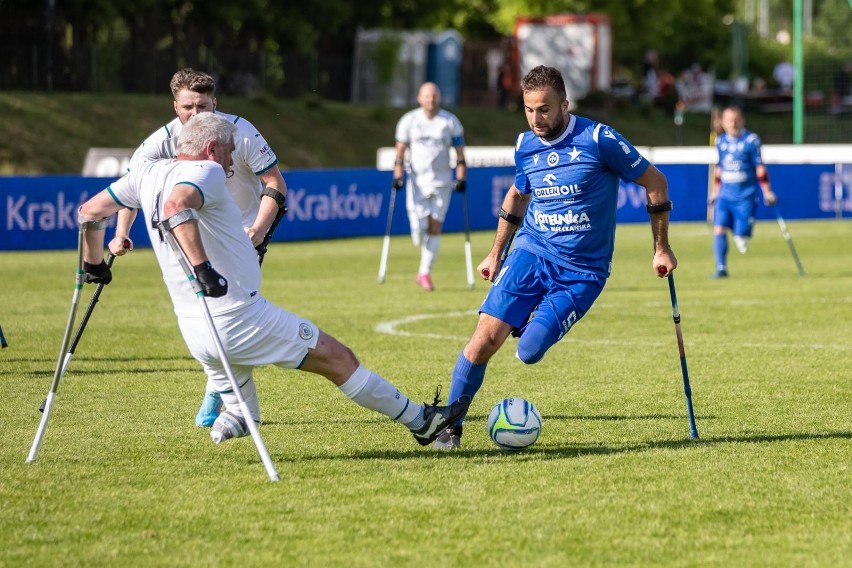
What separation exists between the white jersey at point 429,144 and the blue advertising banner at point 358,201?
647 centimetres

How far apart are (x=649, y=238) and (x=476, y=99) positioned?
29.6 meters

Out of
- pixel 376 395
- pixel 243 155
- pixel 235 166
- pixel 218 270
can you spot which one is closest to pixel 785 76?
pixel 235 166

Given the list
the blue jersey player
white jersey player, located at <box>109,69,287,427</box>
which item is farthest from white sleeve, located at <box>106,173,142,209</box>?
the blue jersey player

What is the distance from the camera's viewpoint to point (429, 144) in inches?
705

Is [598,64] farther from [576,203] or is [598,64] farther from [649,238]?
[576,203]

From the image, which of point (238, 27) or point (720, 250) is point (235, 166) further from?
point (238, 27)

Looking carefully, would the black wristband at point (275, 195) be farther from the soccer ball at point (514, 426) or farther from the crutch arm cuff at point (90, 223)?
the soccer ball at point (514, 426)

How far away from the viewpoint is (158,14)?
4159 cm

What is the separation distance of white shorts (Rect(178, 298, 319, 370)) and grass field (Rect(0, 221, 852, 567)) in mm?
600

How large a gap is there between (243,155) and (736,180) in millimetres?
11815

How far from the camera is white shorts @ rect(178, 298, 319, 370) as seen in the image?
711 cm

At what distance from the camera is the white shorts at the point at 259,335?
7109 mm

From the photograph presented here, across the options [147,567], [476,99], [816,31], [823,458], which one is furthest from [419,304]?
[816,31]

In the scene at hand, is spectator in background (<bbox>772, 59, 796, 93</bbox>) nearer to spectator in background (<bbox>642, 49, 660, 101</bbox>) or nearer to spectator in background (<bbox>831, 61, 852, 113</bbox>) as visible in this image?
spectator in background (<bbox>642, 49, 660, 101</bbox>)
